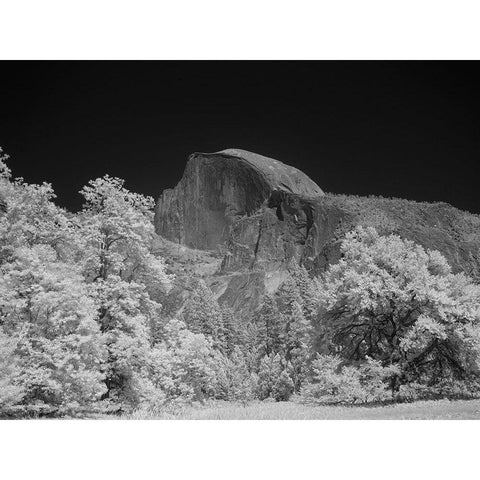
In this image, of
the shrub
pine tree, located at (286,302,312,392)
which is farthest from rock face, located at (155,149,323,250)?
the shrub

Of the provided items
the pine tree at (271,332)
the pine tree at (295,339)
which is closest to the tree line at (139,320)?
the pine tree at (295,339)

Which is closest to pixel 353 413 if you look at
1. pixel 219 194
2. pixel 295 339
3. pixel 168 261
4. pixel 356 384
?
pixel 356 384

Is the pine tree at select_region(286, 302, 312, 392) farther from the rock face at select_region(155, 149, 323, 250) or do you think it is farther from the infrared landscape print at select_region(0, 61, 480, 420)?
the infrared landscape print at select_region(0, 61, 480, 420)

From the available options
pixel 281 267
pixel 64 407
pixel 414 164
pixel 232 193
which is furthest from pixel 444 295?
pixel 281 267

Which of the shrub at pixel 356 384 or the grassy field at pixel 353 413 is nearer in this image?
the grassy field at pixel 353 413

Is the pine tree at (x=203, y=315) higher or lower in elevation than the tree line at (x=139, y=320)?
lower

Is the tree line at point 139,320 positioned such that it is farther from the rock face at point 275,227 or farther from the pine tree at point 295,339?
the rock face at point 275,227

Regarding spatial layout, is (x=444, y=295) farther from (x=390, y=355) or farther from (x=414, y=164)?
(x=414, y=164)
